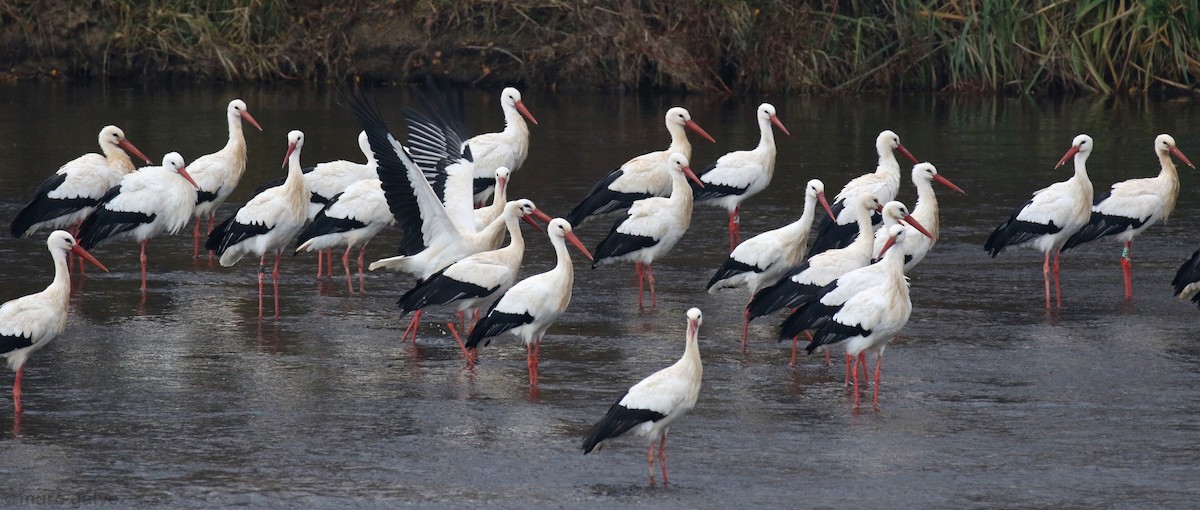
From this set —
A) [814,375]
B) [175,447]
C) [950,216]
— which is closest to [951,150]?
[950,216]

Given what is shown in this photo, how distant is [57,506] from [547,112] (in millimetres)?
17045

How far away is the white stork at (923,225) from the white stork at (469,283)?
7.74 ft

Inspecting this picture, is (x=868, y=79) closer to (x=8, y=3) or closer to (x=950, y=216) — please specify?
(x=950, y=216)

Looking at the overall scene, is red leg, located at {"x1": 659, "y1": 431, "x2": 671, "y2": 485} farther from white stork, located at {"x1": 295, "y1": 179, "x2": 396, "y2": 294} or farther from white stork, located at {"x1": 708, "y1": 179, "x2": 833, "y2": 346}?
white stork, located at {"x1": 295, "y1": 179, "x2": 396, "y2": 294}

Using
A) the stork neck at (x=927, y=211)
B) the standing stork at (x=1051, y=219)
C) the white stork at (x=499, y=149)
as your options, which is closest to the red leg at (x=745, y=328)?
the stork neck at (x=927, y=211)

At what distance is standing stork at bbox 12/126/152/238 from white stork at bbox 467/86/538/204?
2958 mm

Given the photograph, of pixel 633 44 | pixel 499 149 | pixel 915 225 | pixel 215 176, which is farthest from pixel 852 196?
pixel 633 44

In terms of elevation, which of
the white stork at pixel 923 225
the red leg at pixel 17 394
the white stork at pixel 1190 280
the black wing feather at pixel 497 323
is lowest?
the red leg at pixel 17 394

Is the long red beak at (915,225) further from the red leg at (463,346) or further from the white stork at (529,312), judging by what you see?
the red leg at (463,346)

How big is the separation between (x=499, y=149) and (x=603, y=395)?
6.27 metres

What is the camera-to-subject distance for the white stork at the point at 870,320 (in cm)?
884

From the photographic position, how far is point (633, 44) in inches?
1033

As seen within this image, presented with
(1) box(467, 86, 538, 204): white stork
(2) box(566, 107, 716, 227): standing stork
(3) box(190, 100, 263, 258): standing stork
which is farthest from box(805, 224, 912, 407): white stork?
(3) box(190, 100, 263, 258): standing stork

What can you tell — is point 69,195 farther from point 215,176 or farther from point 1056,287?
point 1056,287
